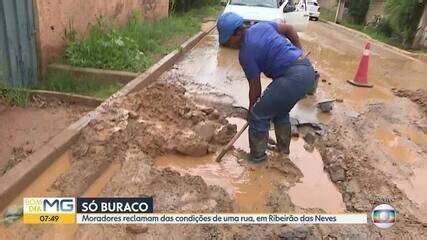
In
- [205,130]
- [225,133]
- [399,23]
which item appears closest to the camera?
[205,130]

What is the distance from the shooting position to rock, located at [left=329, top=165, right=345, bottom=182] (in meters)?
4.53

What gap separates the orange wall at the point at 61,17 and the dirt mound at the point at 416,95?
596cm

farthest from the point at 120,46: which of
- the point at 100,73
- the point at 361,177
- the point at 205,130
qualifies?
the point at 361,177

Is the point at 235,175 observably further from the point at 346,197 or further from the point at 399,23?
the point at 399,23

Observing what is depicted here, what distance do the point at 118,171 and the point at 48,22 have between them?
322 centimetres

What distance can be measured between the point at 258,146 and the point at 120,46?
3.85 m

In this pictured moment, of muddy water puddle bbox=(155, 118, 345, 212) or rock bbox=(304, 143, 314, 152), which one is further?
rock bbox=(304, 143, 314, 152)

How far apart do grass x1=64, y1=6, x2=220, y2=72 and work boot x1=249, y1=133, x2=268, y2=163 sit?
3.21 metres

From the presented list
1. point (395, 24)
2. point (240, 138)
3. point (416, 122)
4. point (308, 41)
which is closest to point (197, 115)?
point (240, 138)

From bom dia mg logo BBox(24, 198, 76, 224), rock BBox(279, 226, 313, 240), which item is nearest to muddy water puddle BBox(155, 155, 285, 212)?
rock BBox(279, 226, 313, 240)

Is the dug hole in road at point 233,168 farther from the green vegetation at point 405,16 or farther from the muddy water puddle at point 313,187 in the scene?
the green vegetation at point 405,16

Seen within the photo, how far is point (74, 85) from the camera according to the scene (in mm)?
6164

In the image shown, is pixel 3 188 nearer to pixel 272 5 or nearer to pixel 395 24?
pixel 272 5

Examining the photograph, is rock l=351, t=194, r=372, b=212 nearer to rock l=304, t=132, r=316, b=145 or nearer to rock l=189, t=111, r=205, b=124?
rock l=304, t=132, r=316, b=145
